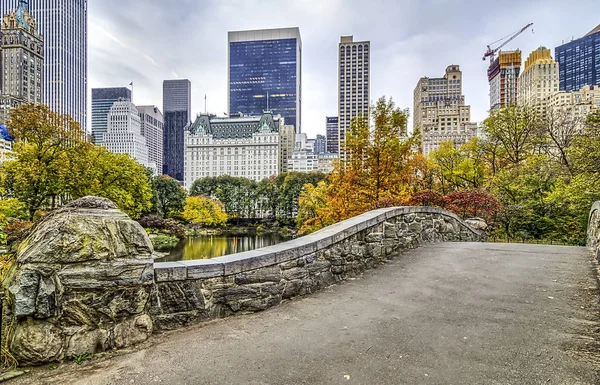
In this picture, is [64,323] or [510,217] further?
[510,217]

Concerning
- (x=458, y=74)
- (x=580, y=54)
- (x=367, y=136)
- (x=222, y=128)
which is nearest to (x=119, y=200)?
(x=367, y=136)

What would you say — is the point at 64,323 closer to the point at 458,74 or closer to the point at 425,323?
the point at 425,323

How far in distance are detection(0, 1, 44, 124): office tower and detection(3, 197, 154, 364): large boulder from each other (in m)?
151

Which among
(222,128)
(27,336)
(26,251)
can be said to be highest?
(222,128)

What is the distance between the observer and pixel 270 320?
10.9 ft

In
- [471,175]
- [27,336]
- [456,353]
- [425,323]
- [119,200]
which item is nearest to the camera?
[27,336]

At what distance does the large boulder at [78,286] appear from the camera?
7.80ft

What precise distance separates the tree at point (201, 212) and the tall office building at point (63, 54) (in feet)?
467

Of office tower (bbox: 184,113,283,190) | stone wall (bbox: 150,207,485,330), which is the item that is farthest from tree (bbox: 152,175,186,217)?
office tower (bbox: 184,113,283,190)

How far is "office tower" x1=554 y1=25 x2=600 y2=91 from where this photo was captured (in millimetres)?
138375

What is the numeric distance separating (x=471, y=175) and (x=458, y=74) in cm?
15619

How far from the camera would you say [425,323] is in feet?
10.4

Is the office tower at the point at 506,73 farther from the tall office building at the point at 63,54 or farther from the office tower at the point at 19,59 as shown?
the tall office building at the point at 63,54

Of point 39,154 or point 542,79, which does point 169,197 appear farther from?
point 542,79
